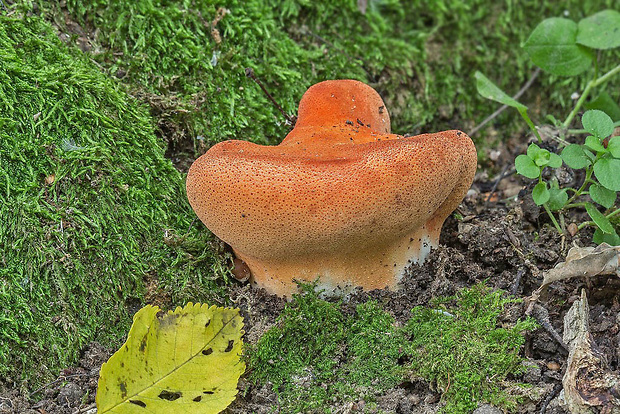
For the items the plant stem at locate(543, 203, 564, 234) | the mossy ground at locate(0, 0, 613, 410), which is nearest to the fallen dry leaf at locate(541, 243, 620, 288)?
the plant stem at locate(543, 203, 564, 234)

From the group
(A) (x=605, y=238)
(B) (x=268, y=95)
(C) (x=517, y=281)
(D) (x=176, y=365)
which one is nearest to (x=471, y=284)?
(C) (x=517, y=281)

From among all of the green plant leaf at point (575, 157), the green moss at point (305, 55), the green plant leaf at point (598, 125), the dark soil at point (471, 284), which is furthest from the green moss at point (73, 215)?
the green plant leaf at point (598, 125)

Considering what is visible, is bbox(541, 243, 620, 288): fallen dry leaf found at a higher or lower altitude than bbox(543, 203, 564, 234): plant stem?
higher

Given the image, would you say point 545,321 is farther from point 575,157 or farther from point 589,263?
point 575,157

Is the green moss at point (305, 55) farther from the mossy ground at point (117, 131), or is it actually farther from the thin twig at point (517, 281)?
the thin twig at point (517, 281)

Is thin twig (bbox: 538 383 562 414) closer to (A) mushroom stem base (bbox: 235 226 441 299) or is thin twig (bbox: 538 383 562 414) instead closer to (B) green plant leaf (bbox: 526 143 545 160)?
(A) mushroom stem base (bbox: 235 226 441 299)

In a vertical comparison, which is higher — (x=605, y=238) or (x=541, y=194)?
(x=541, y=194)

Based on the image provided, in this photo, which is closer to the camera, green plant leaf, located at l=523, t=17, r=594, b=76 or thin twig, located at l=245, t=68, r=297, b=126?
thin twig, located at l=245, t=68, r=297, b=126
